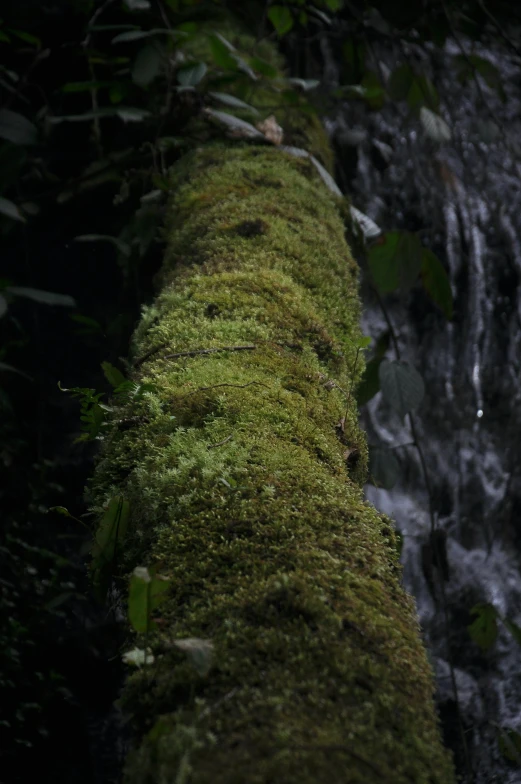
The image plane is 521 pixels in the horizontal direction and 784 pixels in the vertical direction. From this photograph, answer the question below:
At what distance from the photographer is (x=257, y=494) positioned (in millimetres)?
1251

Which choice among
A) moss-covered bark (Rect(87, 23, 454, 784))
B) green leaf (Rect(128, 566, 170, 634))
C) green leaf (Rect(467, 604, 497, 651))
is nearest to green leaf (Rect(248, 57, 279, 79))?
moss-covered bark (Rect(87, 23, 454, 784))

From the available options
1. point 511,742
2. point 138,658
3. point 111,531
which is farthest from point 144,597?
point 511,742

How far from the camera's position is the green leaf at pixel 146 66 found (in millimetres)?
2744

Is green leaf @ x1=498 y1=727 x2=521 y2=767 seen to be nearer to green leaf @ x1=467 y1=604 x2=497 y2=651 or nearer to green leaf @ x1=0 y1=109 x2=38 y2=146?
green leaf @ x1=467 y1=604 x2=497 y2=651

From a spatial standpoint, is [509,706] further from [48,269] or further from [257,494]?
[48,269]

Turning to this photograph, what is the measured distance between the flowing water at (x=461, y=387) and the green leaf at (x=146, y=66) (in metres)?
0.95

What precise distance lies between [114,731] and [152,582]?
232 cm

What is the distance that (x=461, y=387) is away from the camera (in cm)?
391

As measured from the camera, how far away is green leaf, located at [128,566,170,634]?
0.96 meters

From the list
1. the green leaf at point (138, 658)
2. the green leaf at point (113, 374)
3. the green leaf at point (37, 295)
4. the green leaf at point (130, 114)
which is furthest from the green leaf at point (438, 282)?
the green leaf at point (130, 114)

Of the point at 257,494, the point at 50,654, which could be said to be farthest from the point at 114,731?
the point at 257,494

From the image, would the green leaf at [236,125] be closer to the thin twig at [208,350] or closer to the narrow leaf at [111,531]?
the thin twig at [208,350]

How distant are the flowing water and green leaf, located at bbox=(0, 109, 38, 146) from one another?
4.05 feet

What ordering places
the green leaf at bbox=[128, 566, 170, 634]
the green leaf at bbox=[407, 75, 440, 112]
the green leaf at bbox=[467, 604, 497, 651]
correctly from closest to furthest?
the green leaf at bbox=[128, 566, 170, 634] < the green leaf at bbox=[467, 604, 497, 651] < the green leaf at bbox=[407, 75, 440, 112]
